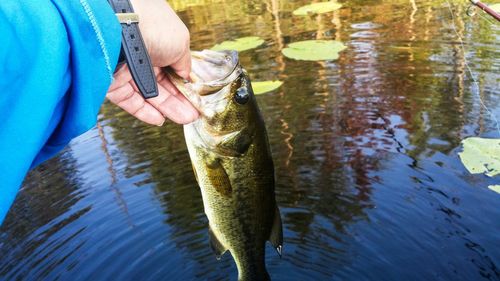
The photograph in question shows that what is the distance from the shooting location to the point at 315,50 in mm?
8547

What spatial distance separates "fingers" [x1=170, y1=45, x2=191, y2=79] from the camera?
1.90 m

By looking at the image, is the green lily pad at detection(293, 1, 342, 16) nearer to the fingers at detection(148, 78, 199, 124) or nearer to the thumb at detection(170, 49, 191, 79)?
the fingers at detection(148, 78, 199, 124)

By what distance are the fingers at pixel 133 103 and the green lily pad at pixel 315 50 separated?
6.06m

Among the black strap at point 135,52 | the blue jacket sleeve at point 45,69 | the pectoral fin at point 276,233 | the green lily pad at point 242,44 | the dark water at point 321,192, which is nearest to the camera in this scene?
the blue jacket sleeve at point 45,69

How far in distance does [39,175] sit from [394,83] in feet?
16.3

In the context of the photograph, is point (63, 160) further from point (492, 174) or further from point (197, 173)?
point (492, 174)

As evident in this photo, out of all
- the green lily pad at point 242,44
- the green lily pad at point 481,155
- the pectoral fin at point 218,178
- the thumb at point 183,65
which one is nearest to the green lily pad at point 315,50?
the green lily pad at point 242,44

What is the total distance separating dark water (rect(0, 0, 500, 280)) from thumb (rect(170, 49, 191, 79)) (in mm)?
2167

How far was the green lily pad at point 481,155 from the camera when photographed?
4.37 meters

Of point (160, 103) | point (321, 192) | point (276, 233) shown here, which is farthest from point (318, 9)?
point (160, 103)

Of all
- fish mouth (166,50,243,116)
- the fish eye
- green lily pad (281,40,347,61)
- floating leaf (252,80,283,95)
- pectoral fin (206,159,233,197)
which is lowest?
green lily pad (281,40,347,61)

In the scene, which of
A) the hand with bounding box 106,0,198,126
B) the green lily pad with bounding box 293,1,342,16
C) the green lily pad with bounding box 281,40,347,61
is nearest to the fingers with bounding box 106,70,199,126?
the hand with bounding box 106,0,198,126

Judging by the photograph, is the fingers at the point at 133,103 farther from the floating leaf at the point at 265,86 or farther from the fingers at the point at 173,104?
the floating leaf at the point at 265,86

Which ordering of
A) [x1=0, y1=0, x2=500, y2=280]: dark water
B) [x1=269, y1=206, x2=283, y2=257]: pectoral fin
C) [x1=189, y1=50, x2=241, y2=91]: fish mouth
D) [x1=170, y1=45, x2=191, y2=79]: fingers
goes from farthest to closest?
[x1=0, y1=0, x2=500, y2=280]: dark water < [x1=269, y1=206, x2=283, y2=257]: pectoral fin < [x1=189, y1=50, x2=241, y2=91]: fish mouth < [x1=170, y1=45, x2=191, y2=79]: fingers
